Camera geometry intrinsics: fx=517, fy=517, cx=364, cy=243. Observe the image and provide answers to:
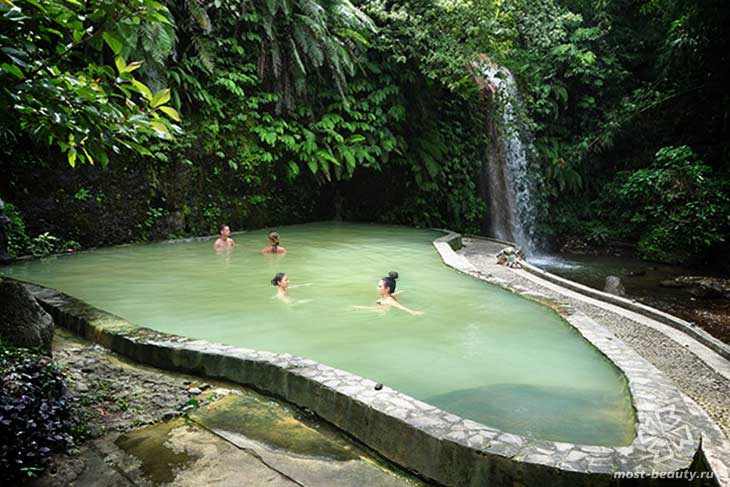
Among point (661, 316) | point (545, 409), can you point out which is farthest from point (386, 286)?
point (661, 316)

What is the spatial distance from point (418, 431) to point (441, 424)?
0.48 ft

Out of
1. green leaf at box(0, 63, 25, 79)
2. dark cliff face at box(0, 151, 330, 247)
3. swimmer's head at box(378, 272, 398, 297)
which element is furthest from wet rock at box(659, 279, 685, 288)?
green leaf at box(0, 63, 25, 79)

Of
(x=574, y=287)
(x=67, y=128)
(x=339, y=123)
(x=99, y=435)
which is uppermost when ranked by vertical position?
(x=339, y=123)

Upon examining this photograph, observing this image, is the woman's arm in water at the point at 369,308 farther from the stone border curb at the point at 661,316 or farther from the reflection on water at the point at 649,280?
the reflection on water at the point at 649,280

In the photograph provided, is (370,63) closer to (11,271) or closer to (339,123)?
(339,123)

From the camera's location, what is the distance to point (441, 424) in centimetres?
304

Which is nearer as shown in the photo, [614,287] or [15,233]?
[15,233]

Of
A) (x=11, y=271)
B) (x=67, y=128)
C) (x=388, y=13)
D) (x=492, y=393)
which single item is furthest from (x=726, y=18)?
(x=11, y=271)

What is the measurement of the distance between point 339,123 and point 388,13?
311cm

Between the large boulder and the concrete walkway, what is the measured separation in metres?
4.72

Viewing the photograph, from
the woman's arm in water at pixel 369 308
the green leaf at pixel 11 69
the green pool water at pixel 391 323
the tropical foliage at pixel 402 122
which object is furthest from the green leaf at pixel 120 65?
the tropical foliage at pixel 402 122

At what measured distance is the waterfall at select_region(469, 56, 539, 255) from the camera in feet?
51.1

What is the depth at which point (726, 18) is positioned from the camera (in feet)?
41.3

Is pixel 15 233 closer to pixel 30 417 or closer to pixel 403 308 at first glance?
pixel 403 308
